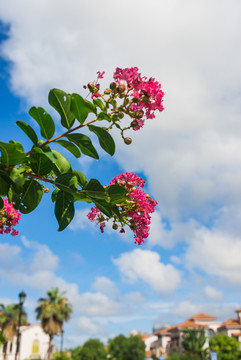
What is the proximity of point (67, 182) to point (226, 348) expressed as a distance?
5769cm

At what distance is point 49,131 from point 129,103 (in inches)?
20.8

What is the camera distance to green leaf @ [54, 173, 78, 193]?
6.52 ft

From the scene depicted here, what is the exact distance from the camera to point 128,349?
2803 inches

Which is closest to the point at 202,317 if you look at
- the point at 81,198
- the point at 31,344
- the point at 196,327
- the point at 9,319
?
the point at 196,327

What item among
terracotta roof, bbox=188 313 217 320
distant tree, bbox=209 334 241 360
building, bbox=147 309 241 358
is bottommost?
distant tree, bbox=209 334 241 360

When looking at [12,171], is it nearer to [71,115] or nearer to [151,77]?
[71,115]

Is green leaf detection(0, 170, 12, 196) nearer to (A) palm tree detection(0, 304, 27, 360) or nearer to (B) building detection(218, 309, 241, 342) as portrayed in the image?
(A) palm tree detection(0, 304, 27, 360)

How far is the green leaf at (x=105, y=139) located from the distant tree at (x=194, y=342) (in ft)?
195

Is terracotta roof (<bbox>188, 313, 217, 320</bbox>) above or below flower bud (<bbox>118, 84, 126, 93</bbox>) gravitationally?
above

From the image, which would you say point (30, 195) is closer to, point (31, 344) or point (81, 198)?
point (81, 198)

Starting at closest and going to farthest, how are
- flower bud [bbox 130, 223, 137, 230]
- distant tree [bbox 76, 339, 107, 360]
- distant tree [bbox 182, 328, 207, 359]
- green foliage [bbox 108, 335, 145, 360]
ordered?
flower bud [bbox 130, 223, 137, 230] → distant tree [bbox 182, 328, 207, 359] → green foliage [bbox 108, 335, 145, 360] → distant tree [bbox 76, 339, 107, 360]

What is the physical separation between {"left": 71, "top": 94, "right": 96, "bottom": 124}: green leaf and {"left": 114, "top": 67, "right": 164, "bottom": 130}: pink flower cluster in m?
0.31

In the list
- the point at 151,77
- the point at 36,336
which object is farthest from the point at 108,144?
the point at 36,336

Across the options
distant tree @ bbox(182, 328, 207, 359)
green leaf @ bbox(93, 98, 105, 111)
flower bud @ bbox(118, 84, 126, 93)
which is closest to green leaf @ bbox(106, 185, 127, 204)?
green leaf @ bbox(93, 98, 105, 111)
